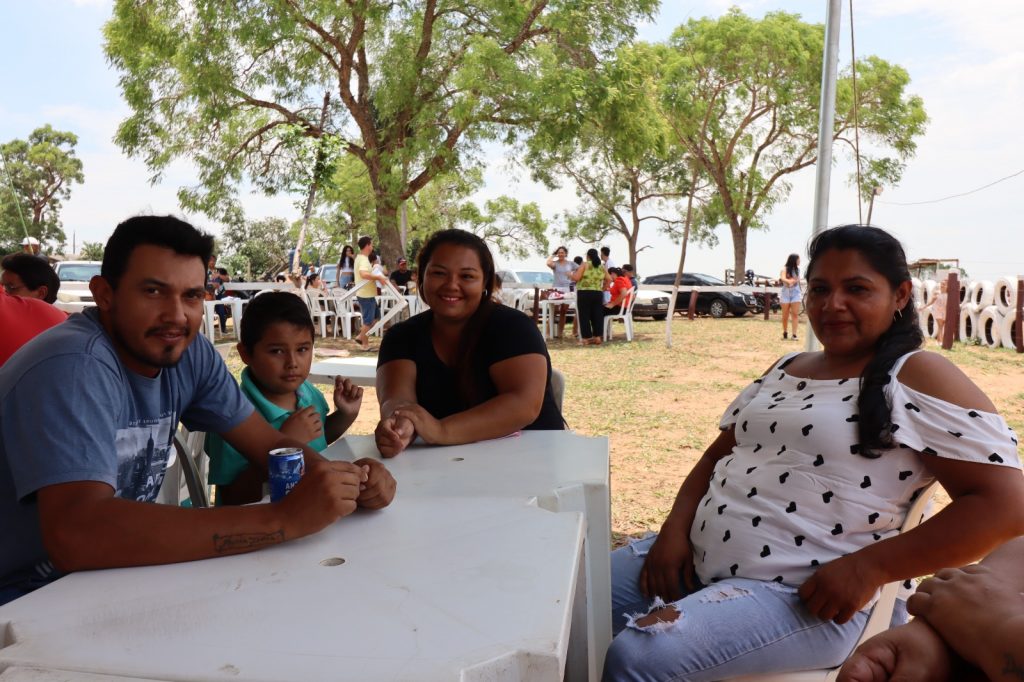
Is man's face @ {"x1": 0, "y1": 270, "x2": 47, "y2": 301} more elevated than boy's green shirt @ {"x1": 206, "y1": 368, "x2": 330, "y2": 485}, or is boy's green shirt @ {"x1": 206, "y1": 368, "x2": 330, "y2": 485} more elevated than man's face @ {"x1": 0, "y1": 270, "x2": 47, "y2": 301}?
man's face @ {"x1": 0, "y1": 270, "x2": 47, "y2": 301}

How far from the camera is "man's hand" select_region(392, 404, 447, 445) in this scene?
2209 mm

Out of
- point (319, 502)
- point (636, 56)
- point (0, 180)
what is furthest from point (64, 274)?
point (0, 180)

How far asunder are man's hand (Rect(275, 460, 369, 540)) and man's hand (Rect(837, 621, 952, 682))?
0.92 metres

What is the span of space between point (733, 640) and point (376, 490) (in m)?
0.81

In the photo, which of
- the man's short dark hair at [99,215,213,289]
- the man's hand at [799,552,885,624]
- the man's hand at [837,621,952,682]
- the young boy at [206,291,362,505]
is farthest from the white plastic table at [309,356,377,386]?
the man's hand at [837,621,952,682]

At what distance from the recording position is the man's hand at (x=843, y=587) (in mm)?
1631

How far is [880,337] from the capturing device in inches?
76.2

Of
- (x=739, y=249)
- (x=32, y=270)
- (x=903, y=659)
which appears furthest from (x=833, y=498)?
(x=739, y=249)

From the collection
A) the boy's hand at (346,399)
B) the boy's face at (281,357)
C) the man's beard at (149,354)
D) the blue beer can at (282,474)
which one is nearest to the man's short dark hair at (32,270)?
the boy's face at (281,357)

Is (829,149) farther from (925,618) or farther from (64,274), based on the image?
(64,274)

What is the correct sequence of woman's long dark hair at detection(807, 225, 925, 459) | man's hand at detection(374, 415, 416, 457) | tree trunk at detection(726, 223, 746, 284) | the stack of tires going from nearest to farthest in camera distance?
1. woman's long dark hair at detection(807, 225, 925, 459)
2. man's hand at detection(374, 415, 416, 457)
3. the stack of tires
4. tree trunk at detection(726, 223, 746, 284)

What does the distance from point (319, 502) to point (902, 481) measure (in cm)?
127

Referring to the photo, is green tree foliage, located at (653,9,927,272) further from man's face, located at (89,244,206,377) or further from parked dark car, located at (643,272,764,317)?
man's face, located at (89,244,206,377)

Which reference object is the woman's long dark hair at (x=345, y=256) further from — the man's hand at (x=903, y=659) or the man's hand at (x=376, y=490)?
the man's hand at (x=903, y=659)
